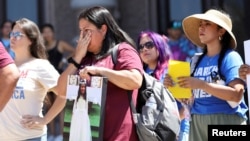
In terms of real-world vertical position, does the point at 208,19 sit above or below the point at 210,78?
above

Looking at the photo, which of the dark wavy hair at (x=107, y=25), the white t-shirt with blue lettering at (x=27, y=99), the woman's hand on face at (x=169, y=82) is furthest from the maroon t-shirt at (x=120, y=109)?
the woman's hand on face at (x=169, y=82)

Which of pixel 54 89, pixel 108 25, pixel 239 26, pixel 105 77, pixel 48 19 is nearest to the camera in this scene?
pixel 105 77

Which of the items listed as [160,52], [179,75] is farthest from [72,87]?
[160,52]

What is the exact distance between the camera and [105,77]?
4.02m

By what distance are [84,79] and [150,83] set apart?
428 millimetres

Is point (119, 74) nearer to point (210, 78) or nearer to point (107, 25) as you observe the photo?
point (107, 25)

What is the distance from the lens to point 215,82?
4.71m

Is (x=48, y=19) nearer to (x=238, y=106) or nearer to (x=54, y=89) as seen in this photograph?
(x=54, y=89)

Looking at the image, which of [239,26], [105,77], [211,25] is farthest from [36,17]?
[105,77]

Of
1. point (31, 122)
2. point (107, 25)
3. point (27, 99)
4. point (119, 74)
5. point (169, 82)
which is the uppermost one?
point (107, 25)

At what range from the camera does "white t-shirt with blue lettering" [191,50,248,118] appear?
15.4 ft

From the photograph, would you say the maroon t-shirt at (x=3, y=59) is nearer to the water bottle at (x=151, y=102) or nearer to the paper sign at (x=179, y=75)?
the water bottle at (x=151, y=102)

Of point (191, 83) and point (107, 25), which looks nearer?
point (107, 25)

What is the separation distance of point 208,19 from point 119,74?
1109 mm
